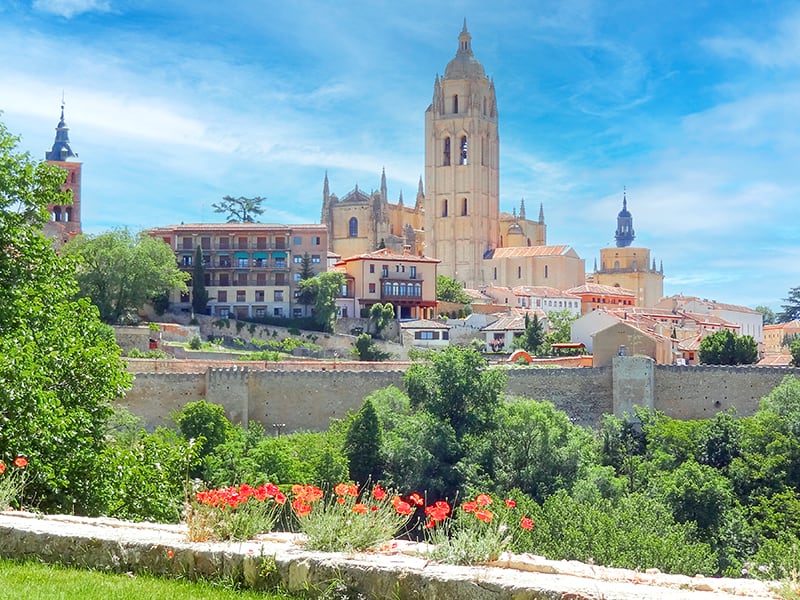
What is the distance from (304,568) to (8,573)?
186cm

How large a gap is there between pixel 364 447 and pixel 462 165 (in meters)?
68.5

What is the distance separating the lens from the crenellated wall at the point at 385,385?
118 ft

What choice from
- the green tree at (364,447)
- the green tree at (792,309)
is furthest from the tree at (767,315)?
the green tree at (364,447)

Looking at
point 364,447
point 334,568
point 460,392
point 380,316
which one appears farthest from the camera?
point 380,316

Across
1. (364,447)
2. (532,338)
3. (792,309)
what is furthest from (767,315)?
(364,447)

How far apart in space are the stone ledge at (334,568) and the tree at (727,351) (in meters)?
45.3

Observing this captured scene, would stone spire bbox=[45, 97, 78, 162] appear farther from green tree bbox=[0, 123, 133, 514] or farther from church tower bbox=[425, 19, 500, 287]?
green tree bbox=[0, 123, 133, 514]


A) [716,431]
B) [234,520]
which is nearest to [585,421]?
[716,431]

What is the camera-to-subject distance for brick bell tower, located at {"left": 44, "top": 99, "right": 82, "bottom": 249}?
58250 millimetres

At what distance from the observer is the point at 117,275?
49.9 meters

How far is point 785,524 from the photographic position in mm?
27062

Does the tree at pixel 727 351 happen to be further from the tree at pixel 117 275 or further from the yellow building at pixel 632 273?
the yellow building at pixel 632 273

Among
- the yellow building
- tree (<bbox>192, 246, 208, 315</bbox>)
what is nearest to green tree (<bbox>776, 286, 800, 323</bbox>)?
the yellow building

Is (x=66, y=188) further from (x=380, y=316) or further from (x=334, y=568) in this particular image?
(x=334, y=568)
